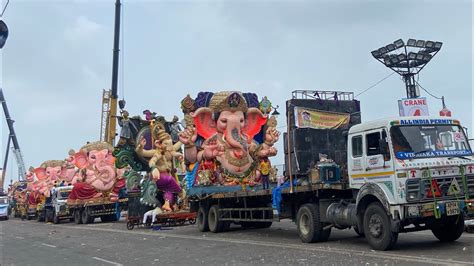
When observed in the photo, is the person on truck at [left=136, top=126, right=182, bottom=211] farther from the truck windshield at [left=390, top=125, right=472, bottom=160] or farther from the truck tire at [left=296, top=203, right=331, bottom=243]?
the truck windshield at [left=390, top=125, right=472, bottom=160]

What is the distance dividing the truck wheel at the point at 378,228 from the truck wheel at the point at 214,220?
323 inches

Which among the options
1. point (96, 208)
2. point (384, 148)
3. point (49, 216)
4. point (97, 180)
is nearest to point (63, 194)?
point (96, 208)

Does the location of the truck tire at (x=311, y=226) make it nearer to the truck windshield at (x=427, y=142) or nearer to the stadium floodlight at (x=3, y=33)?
the truck windshield at (x=427, y=142)

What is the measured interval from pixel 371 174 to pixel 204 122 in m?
13.9

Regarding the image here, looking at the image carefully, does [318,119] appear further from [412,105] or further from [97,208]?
[97,208]

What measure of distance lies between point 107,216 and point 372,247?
25.5 meters

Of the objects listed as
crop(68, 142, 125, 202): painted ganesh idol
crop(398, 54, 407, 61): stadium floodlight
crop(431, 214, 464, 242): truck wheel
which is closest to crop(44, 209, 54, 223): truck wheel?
crop(68, 142, 125, 202): painted ganesh idol

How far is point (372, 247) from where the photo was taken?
11.2 meters

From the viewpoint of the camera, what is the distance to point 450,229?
11.9 metres

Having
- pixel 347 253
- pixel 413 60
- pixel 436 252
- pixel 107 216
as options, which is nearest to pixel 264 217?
pixel 347 253

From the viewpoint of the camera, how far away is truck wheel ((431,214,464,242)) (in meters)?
11.4

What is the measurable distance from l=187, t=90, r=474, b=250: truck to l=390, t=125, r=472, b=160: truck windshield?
0.02 m

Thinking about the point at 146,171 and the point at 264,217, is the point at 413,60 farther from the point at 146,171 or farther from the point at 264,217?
the point at 264,217

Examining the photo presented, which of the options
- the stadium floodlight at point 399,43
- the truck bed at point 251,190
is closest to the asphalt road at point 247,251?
the truck bed at point 251,190
